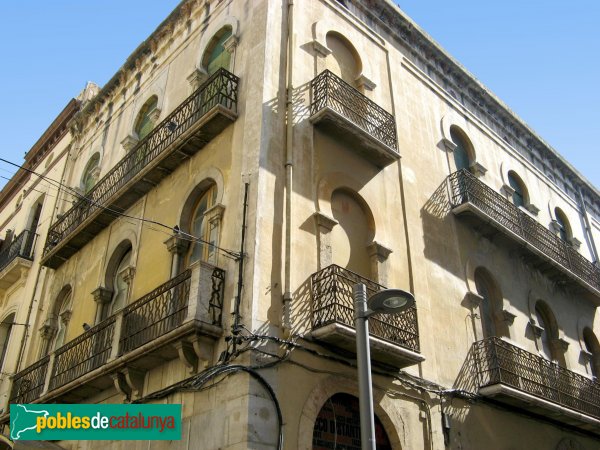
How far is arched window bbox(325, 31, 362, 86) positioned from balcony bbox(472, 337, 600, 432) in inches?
256

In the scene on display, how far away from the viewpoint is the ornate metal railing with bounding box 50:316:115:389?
11.1 metres

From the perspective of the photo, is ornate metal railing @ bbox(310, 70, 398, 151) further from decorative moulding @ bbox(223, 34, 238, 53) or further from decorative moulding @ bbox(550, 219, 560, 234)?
decorative moulding @ bbox(550, 219, 560, 234)

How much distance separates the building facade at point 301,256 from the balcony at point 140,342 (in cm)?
5

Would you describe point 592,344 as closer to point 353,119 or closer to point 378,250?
point 378,250

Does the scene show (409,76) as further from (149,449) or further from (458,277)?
(149,449)

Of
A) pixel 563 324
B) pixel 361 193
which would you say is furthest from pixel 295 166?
pixel 563 324

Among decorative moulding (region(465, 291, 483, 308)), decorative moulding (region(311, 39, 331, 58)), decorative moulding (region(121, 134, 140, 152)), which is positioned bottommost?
decorative moulding (region(465, 291, 483, 308))

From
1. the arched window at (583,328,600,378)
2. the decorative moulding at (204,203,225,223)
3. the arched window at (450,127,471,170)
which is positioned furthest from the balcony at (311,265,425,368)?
the arched window at (583,328,600,378)

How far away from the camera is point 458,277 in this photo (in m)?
13.3

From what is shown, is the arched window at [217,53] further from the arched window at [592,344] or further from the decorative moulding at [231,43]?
the arched window at [592,344]

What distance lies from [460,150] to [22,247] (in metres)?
13.3

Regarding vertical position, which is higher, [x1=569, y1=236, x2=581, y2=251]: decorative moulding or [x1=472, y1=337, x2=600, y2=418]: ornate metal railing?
[x1=569, y1=236, x2=581, y2=251]: decorative moulding

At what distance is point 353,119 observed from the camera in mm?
12062

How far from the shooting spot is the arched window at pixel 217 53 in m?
13.5
